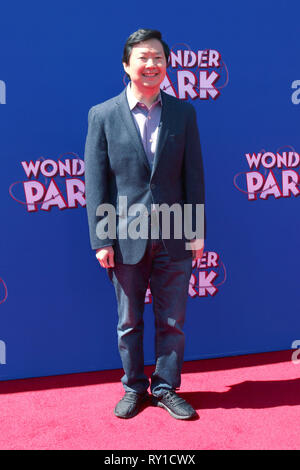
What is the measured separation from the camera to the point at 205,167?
2740 millimetres

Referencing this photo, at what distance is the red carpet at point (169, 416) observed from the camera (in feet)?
6.79

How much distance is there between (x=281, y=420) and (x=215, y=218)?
1.14 metres

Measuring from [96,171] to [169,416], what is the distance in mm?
1187

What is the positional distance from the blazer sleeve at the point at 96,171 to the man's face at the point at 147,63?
243mm

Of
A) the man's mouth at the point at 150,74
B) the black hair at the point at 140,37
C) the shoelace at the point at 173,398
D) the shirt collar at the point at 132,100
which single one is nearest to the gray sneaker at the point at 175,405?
the shoelace at the point at 173,398

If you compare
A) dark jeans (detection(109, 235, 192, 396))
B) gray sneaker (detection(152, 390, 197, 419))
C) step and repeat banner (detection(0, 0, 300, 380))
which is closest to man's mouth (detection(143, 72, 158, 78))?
step and repeat banner (detection(0, 0, 300, 380))

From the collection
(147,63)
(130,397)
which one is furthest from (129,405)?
(147,63)

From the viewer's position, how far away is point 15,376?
272 centimetres

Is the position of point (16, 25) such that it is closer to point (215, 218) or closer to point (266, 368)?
point (215, 218)

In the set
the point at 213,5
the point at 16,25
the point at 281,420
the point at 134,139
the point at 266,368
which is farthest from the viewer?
the point at 266,368

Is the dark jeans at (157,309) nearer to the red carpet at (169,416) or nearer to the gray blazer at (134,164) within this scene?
the gray blazer at (134,164)

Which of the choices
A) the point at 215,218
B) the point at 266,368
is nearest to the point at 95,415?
the point at 266,368

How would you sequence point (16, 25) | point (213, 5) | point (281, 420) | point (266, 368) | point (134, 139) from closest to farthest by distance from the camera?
point (134, 139)
point (281, 420)
point (16, 25)
point (213, 5)
point (266, 368)

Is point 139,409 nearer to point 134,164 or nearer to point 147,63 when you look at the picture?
point 134,164
